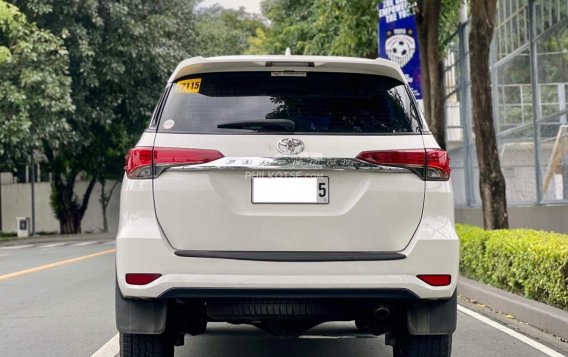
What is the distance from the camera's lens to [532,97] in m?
14.8

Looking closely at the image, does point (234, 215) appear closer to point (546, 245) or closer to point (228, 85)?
point (228, 85)

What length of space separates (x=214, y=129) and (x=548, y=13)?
1137cm

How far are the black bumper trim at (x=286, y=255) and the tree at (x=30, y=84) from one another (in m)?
20.5

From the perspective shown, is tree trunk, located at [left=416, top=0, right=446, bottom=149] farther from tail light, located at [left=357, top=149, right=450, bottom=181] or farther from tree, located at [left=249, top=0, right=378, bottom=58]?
tail light, located at [left=357, top=149, right=450, bottom=181]

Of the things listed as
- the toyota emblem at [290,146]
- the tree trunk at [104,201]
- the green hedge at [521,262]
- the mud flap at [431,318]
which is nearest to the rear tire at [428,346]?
the mud flap at [431,318]

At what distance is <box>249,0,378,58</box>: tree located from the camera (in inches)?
659

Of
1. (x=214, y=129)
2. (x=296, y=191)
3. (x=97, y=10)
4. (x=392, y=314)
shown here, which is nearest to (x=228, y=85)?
(x=214, y=129)

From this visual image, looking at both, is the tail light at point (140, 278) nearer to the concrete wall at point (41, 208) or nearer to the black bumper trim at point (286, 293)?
the black bumper trim at point (286, 293)

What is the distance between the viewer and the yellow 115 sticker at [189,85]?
4.38 metres

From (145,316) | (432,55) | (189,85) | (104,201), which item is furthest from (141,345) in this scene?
(104,201)

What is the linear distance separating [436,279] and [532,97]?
37.2ft

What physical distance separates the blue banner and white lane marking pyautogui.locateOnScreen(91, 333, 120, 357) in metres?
9.73

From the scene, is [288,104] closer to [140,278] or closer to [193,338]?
[140,278]

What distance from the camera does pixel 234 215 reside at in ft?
13.4
